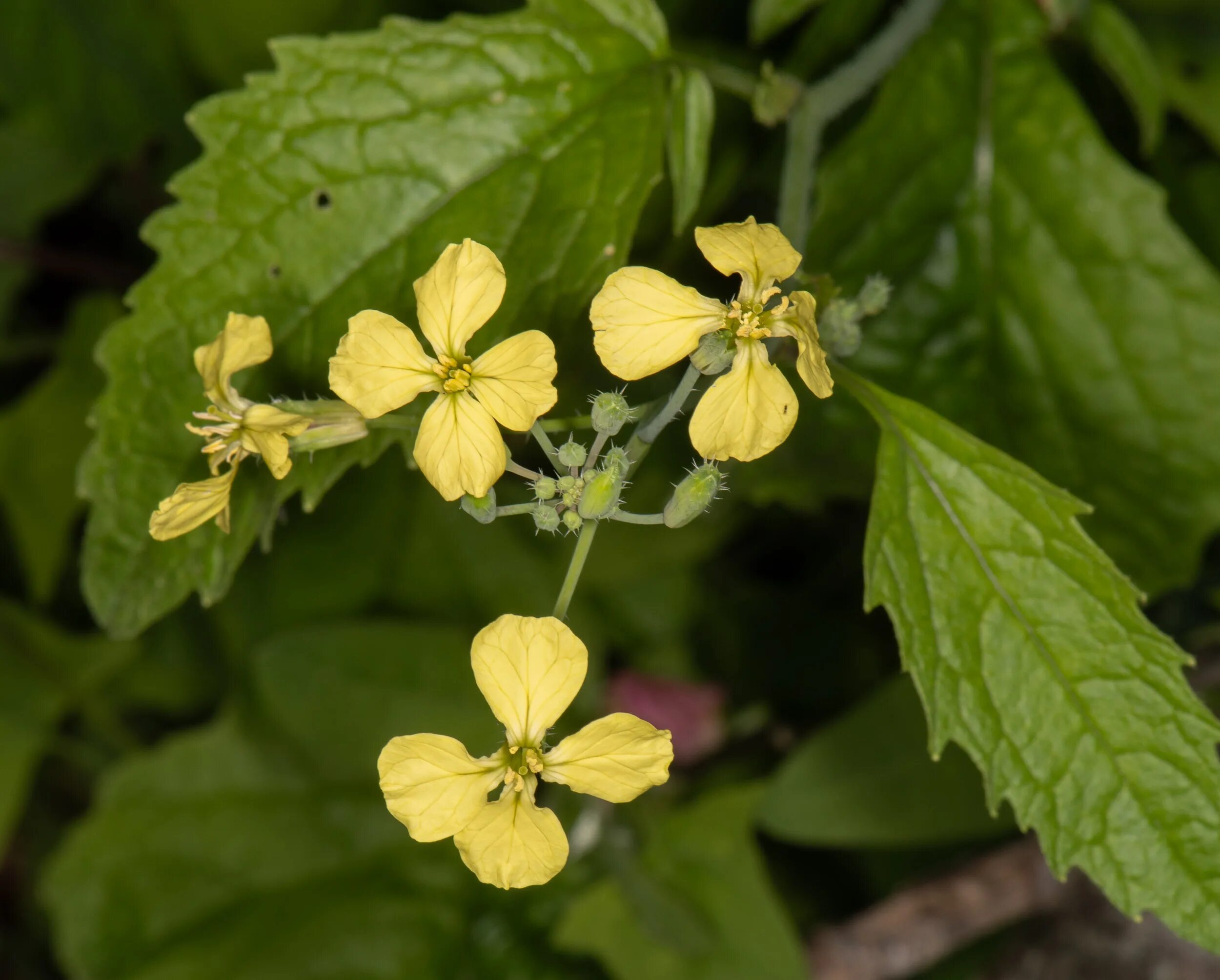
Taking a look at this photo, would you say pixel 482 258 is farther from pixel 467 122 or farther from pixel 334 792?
pixel 334 792

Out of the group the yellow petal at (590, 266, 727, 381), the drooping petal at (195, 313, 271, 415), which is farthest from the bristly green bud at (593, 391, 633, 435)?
the drooping petal at (195, 313, 271, 415)

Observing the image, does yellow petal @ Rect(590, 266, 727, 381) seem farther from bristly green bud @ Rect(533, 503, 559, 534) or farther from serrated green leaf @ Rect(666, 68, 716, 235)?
serrated green leaf @ Rect(666, 68, 716, 235)

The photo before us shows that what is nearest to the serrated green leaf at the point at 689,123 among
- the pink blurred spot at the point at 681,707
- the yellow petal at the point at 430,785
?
the yellow petal at the point at 430,785

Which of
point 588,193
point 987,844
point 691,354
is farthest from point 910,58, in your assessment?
point 987,844

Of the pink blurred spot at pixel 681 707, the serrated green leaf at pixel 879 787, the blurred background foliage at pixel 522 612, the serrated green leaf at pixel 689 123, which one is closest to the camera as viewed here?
the serrated green leaf at pixel 689 123

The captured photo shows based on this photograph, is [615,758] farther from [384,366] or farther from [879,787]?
[879,787]

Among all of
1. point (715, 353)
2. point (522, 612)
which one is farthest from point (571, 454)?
point (522, 612)

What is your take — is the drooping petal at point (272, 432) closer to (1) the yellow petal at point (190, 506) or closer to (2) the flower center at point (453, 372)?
(1) the yellow petal at point (190, 506)
